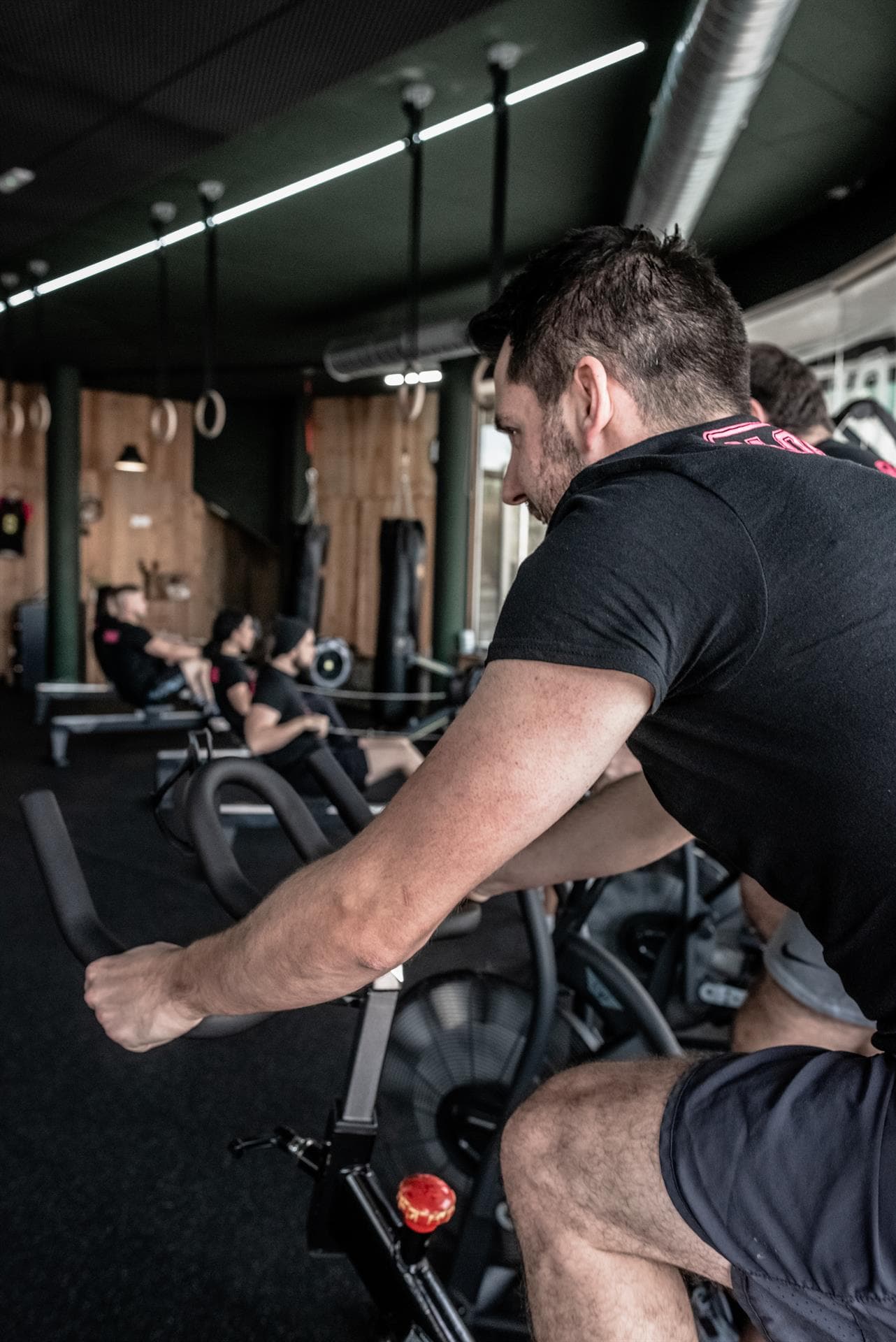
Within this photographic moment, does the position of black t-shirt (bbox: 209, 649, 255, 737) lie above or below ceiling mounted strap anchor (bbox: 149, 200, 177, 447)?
below

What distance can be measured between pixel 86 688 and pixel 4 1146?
20.0 feet

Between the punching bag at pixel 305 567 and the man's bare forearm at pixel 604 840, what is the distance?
22.1 ft

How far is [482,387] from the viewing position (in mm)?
8219

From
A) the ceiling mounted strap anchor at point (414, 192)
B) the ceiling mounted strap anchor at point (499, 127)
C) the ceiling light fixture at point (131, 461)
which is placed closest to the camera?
the ceiling mounted strap anchor at point (499, 127)

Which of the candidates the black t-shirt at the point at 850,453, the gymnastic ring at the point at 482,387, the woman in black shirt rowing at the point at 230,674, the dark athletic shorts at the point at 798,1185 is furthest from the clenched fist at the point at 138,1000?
the gymnastic ring at the point at 482,387

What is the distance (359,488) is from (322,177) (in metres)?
5.22

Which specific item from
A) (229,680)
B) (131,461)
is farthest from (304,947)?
(131,461)

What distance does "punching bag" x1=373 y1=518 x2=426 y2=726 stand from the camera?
755 cm

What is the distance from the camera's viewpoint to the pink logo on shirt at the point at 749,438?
2.83ft

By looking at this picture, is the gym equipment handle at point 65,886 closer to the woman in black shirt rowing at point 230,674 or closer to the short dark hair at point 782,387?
the short dark hair at point 782,387

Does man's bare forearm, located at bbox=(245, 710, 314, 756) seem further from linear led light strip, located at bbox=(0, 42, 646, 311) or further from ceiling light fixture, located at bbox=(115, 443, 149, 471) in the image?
ceiling light fixture, located at bbox=(115, 443, 149, 471)

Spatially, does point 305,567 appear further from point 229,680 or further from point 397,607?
point 229,680

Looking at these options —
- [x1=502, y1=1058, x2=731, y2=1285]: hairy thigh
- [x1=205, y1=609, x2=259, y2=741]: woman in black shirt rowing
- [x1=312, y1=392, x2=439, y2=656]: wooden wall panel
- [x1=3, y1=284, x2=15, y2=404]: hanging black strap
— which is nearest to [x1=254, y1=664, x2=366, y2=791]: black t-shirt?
[x1=205, y1=609, x2=259, y2=741]: woman in black shirt rowing

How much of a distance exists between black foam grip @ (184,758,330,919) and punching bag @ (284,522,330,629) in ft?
22.6
